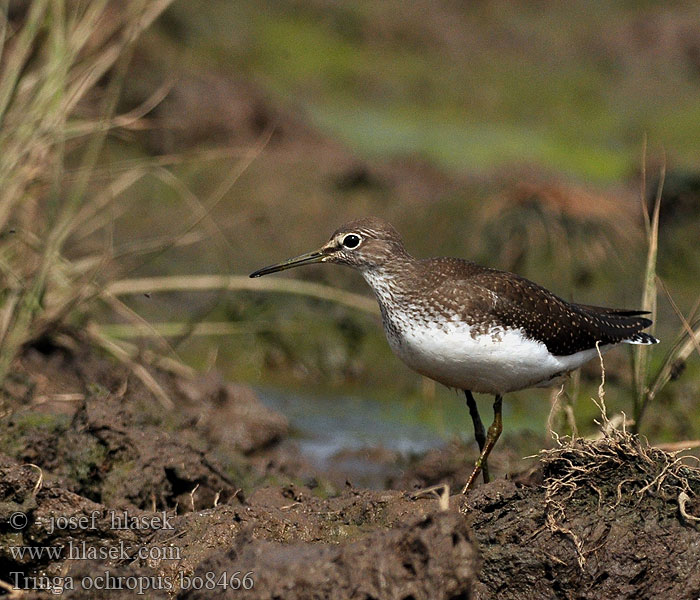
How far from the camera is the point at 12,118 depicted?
6332 mm

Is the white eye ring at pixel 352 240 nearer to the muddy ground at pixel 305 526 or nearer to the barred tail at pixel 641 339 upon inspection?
the muddy ground at pixel 305 526

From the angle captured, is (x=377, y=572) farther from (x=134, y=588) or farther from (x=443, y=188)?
(x=443, y=188)

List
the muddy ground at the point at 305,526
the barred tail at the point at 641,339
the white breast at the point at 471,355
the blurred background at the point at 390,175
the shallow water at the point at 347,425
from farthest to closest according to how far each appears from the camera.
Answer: the blurred background at the point at 390,175 < the shallow water at the point at 347,425 < the barred tail at the point at 641,339 < the white breast at the point at 471,355 < the muddy ground at the point at 305,526

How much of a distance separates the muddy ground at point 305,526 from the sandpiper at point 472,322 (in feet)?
2.15

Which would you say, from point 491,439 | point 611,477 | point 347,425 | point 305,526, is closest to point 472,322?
point 491,439

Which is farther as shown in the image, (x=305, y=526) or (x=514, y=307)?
(x=514, y=307)

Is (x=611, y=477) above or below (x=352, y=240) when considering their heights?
below

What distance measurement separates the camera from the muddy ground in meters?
3.67

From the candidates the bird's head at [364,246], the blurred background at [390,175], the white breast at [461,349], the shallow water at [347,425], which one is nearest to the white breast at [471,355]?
the white breast at [461,349]

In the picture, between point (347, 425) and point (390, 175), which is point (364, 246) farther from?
point (390, 175)

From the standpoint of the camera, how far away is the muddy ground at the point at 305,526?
144 inches

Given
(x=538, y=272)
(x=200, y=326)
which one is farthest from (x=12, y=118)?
(x=538, y=272)

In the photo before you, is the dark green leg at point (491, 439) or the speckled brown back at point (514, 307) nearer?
the speckled brown back at point (514, 307)

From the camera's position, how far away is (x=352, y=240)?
581 centimetres
